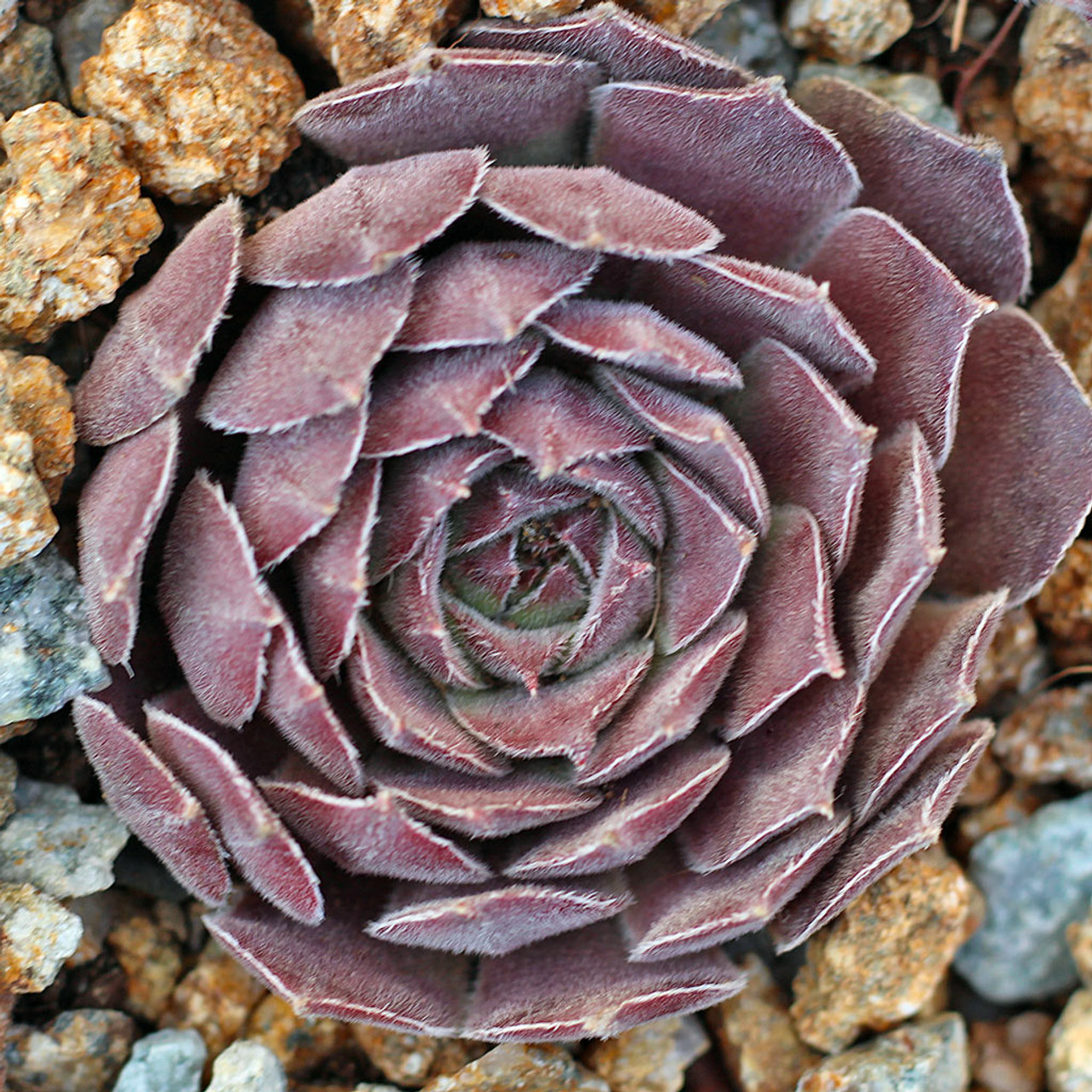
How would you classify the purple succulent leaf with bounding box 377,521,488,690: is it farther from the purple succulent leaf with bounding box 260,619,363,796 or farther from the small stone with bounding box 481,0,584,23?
the small stone with bounding box 481,0,584,23

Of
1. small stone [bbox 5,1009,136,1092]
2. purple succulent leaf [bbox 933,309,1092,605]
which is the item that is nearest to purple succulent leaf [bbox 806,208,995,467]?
purple succulent leaf [bbox 933,309,1092,605]

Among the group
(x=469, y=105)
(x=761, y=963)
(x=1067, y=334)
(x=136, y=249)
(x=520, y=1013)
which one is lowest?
(x=761, y=963)

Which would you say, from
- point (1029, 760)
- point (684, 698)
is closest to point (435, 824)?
point (684, 698)

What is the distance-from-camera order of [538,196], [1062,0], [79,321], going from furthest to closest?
[79,321] < [1062,0] < [538,196]

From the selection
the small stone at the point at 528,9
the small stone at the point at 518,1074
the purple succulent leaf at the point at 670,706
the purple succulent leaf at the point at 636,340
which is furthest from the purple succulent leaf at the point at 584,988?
the small stone at the point at 528,9

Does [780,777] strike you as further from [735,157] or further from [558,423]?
[735,157]

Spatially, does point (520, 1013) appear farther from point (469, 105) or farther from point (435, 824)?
point (469, 105)
